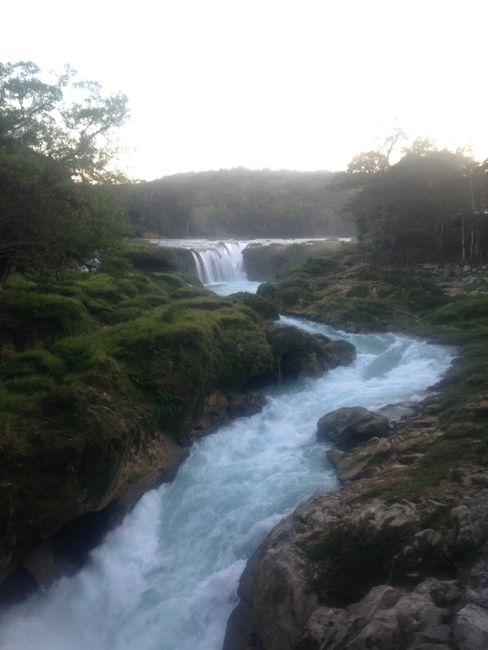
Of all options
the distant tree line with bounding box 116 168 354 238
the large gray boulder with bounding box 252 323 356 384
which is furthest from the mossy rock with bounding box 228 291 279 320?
the distant tree line with bounding box 116 168 354 238

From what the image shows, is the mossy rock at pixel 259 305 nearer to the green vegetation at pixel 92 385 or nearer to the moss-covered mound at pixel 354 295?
the green vegetation at pixel 92 385

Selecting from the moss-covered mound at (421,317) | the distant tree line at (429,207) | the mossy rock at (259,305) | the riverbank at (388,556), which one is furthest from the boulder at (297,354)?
the distant tree line at (429,207)

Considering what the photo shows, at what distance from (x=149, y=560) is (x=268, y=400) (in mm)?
5352

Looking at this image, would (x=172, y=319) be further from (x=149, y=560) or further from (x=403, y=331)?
(x=403, y=331)

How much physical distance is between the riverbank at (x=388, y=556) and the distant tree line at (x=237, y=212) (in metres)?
51.9

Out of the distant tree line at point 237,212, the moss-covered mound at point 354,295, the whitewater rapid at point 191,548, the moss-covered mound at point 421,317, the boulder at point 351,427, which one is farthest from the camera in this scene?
the distant tree line at point 237,212

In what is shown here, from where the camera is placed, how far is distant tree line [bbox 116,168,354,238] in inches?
2331

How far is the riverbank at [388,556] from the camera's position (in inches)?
173

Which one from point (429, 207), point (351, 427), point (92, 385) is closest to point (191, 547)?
point (92, 385)

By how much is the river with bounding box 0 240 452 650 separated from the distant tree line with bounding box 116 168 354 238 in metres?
49.6

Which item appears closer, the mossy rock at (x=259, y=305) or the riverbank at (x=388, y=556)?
the riverbank at (x=388, y=556)

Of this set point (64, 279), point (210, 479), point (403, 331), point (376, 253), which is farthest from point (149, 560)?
point (376, 253)

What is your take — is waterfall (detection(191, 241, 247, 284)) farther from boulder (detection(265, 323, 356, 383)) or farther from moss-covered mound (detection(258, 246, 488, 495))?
boulder (detection(265, 323, 356, 383))

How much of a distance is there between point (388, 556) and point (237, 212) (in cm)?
5945
